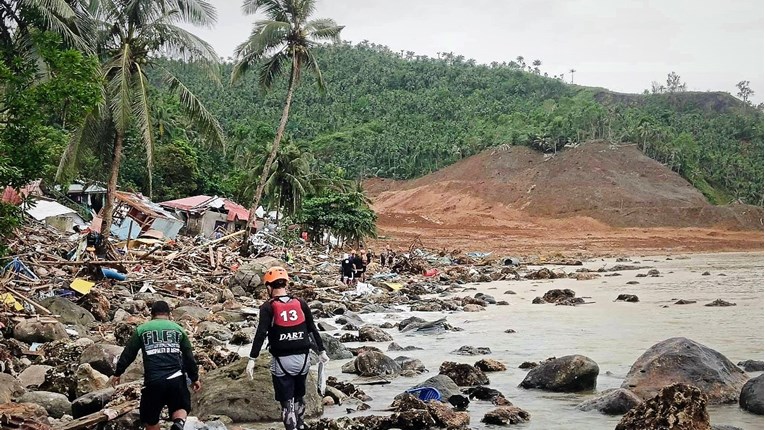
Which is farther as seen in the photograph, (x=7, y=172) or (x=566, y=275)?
(x=566, y=275)

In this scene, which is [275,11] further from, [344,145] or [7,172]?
[344,145]

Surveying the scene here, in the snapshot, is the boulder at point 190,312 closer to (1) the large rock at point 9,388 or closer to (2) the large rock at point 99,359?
(2) the large rock at point 99,359

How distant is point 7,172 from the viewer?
25.7 feet

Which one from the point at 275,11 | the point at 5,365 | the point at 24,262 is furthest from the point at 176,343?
the point at 275,11

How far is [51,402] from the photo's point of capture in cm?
723

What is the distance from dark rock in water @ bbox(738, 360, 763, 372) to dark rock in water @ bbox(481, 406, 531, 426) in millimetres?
4010

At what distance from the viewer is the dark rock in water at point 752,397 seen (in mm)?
7496

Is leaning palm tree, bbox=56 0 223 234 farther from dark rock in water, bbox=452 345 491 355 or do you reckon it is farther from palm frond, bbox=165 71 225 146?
dark rock in water, bbox=452 345 491 355

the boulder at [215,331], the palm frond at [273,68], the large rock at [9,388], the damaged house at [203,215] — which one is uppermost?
the palm frond at [273,68]

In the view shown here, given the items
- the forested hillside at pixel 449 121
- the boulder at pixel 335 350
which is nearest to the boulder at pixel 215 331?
the boulder at pixel 335 350

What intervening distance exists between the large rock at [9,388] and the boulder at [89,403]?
24.4 inches

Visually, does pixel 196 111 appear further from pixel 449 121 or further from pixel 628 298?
pixel 449 121

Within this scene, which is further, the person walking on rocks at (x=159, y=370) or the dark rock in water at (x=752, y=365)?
the dark rock in water at (x=752, y=365)

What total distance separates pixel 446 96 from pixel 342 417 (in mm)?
105973
